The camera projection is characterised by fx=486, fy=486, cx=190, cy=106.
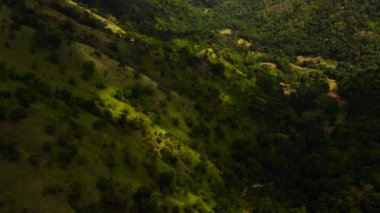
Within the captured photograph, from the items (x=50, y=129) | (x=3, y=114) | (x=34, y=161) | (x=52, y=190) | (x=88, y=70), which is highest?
(x=3, y=114)

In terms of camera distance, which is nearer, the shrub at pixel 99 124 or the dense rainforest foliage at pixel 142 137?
the dense rainforest foliage at pixel 142 137

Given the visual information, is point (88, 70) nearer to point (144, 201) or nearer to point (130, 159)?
point (130, 159)

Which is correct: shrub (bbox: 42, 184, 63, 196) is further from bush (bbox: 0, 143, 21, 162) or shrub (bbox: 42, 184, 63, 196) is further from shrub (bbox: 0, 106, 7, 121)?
shrub (bbox: 0, 106, 7, 121)

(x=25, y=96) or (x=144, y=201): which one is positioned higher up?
(x=25, y=96)

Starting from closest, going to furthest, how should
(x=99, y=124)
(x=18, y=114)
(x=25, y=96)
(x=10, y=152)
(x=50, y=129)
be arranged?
(x=10, y=152) < (x=18, y=114) < (x=50, y=129) < (x=25, y=96) < (x=99, y=124)

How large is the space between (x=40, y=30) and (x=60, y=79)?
24.4 metres

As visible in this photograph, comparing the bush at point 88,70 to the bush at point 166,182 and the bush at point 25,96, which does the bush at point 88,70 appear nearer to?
the bush at point 25,96

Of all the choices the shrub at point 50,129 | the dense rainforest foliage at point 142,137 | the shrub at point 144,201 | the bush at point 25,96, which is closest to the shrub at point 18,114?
the dense rainforest foliage at point 142,137

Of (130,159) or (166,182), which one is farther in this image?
(166,182)

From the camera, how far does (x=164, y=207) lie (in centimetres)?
10238

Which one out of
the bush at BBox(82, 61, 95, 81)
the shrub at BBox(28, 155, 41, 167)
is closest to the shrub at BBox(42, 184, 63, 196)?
the shrub at BBox(28, 155, 41, 167)

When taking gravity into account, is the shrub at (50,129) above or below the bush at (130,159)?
above

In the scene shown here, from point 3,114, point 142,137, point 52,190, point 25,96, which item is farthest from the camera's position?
point 142,137

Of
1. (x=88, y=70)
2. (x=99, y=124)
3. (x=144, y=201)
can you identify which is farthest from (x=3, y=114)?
(x=88, y=70)
